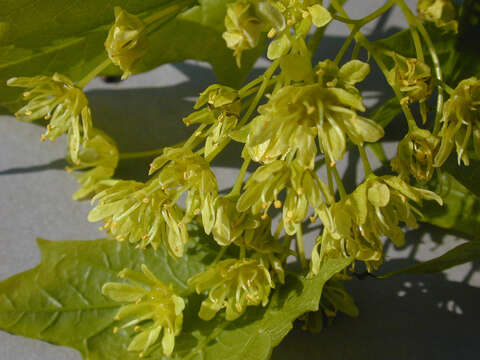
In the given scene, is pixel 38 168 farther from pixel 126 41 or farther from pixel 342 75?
pixel 342 75

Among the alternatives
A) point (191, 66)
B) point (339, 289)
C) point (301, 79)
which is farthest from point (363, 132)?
point (191, 66)

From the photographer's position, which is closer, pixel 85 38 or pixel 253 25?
pixel 253 25

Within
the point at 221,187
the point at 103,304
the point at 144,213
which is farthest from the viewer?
the point at 221,187

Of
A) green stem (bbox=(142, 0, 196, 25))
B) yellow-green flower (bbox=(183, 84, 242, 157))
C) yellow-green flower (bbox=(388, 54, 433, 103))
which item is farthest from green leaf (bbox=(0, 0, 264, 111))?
yellow-green flower (bbox=(388, 54, 433, 103))

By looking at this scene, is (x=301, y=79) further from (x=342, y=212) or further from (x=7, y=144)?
(x=7, y=144)

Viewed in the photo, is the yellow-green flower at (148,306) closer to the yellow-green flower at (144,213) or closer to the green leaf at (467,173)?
the yellow-green flower at (144,213)

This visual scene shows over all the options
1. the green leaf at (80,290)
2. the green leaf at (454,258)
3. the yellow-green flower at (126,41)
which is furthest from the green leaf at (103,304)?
the yellow-green flower at (126,41)

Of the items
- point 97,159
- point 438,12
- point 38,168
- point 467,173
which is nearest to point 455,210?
point 467,173
